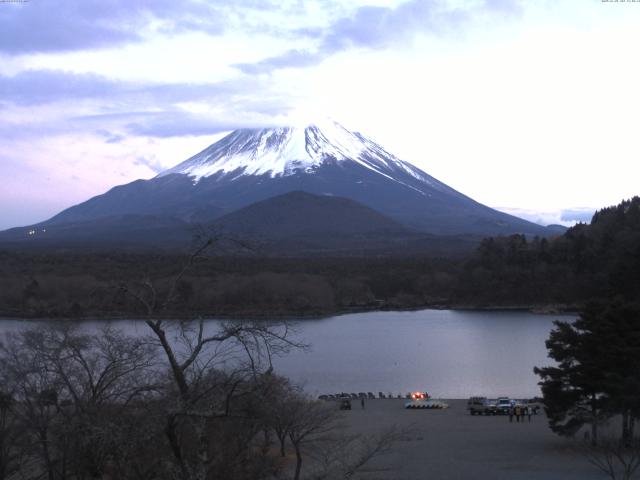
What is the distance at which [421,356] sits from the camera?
2555cm

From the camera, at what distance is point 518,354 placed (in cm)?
2523

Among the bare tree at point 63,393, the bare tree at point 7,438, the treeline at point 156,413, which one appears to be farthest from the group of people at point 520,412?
the bare tree at point 7,438

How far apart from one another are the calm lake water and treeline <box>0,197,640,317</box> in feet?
17.1

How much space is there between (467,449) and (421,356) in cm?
1308

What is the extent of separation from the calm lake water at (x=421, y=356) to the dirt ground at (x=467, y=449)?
92.4 inches

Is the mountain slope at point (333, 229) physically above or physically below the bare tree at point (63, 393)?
above

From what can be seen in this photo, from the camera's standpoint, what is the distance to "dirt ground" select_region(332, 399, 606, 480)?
35.4 ft

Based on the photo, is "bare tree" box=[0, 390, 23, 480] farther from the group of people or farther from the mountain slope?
the mountain slope

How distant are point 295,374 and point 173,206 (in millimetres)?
90751

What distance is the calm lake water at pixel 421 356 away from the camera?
819 inches

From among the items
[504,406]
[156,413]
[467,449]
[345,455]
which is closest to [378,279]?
[504,406]

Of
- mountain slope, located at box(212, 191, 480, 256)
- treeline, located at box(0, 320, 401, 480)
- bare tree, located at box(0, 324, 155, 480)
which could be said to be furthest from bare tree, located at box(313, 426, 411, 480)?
mountain slope, located at box(212, 191, 480, 256)

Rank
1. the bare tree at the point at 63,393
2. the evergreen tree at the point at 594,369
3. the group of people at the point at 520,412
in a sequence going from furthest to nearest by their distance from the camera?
the group of people at the point at 520,412 → the evergreen tree at the point at 594,369 → the bare tree at the point at 63,393

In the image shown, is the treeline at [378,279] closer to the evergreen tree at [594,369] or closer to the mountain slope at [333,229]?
the mountain slope at [333,229]
